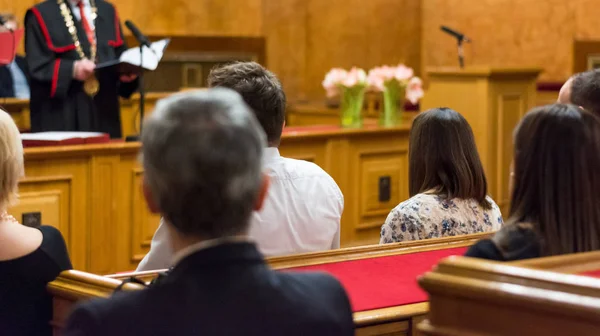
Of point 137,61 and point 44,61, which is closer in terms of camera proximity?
point 137,61

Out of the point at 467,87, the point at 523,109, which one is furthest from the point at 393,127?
the point at 523,109

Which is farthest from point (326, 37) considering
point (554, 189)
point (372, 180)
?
A: point (554, 189)

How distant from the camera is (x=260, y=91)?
2.86 metres

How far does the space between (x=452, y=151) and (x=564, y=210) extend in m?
1.17

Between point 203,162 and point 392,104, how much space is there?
5.84 m

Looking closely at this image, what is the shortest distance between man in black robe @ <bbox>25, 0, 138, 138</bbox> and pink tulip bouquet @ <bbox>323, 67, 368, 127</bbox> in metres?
1.44

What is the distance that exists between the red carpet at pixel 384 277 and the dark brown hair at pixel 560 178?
333 mm

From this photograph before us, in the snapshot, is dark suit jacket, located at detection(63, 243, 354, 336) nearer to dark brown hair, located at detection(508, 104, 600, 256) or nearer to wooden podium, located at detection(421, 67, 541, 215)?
dark brown hair, located at detection(508, 104, 600, 256)

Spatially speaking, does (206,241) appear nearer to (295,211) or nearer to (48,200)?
(295,211)

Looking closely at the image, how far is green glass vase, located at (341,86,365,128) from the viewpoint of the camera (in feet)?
22.8

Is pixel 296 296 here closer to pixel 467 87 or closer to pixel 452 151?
pixel 452 151

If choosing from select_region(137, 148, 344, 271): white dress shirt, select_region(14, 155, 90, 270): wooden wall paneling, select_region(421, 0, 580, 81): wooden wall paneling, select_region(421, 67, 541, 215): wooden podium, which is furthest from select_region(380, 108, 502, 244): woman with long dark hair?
select_region(421, 0, 580, 81): wooden wall paneling

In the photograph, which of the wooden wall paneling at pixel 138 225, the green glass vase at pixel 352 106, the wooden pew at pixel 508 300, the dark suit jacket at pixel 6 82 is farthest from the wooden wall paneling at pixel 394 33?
the wooden pew at pixel 508 300

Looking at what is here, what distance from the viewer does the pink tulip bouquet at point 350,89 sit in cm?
696
